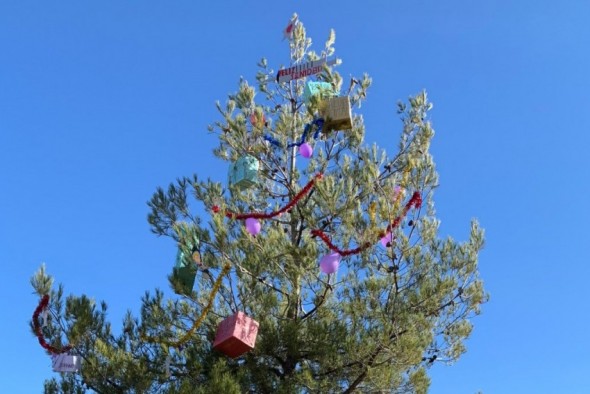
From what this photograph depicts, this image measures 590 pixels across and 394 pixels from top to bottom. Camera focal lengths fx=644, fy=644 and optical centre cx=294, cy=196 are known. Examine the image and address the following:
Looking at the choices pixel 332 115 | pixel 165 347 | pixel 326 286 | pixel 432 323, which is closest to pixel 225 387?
pixel 165 347

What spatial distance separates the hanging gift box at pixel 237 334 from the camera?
5.30 m

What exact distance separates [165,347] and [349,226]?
6.33ft

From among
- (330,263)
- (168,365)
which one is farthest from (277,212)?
(168,365)

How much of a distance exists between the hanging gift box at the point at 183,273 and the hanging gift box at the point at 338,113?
1856 millimetres

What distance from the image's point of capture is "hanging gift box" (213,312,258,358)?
17.4ft

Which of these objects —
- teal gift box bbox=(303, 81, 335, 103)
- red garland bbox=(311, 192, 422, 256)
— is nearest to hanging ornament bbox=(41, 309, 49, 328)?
red garland bbox=(311, 192, 422, 256)

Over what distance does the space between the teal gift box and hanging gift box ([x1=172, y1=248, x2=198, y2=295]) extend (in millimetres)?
1998

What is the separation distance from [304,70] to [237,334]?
2.74 m

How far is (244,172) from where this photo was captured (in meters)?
6.29

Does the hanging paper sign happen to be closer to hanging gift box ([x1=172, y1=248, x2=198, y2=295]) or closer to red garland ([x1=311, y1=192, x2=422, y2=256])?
red garland ([x1=311, y1=192, x2=422, y2=256])

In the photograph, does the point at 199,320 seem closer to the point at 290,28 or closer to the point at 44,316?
the point at 44,316

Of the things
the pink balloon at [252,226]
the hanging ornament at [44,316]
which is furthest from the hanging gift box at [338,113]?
the hanging ornament at [44,316]

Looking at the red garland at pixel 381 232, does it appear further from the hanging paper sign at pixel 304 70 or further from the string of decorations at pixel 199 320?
the hanging paper sign at pixel 304 70

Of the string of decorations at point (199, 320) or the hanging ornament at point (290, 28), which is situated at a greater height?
the hanging ornament at point (290, 28)
